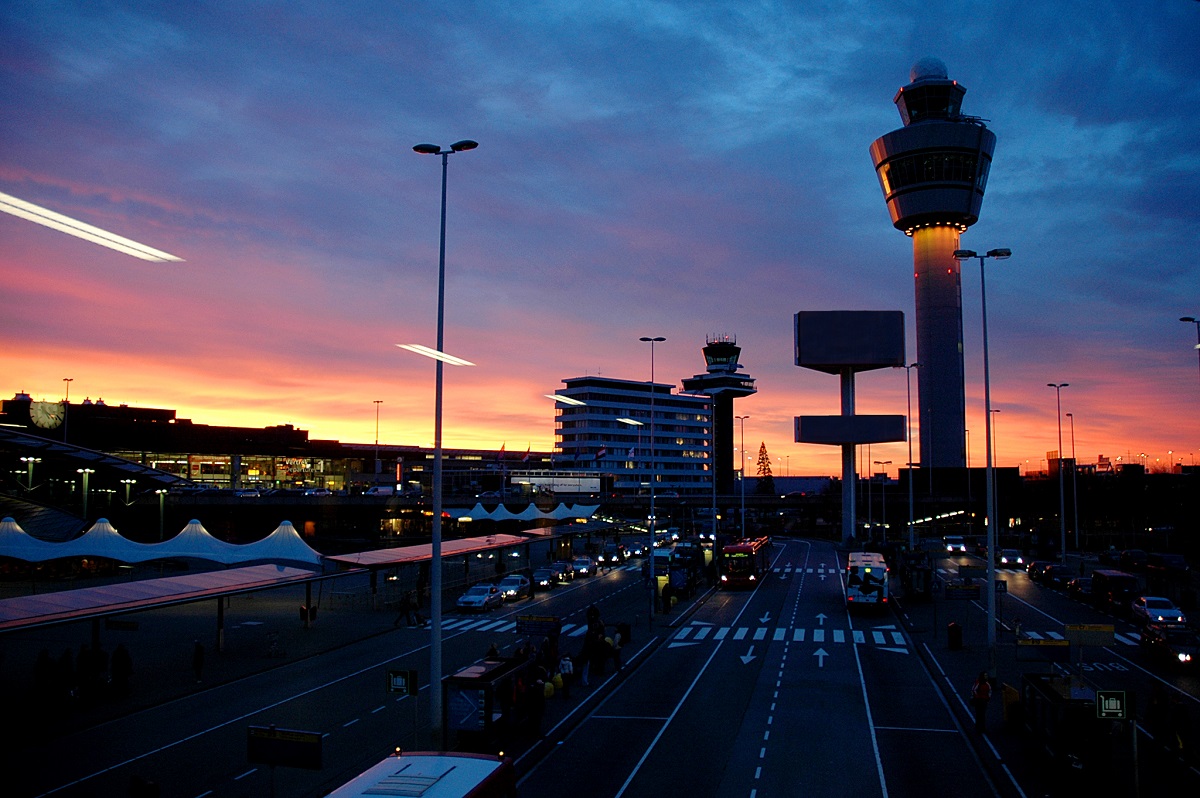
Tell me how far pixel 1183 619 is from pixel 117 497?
8594 cm

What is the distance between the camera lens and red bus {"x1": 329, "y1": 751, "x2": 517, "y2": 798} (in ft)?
36.7

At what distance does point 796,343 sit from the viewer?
82.9 m

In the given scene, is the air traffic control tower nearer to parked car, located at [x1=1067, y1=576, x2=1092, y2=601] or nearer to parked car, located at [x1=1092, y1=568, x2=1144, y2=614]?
parked car, located at [x1=1067, y1=576, x2=1092, y2=601]

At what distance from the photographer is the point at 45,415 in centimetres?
12069

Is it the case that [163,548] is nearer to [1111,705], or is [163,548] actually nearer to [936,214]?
[1111,705]

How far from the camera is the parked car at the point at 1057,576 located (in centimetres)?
5500

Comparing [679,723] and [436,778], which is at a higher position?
[436,778]

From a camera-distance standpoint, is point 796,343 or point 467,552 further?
point 796,343

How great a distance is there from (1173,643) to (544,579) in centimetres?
3568

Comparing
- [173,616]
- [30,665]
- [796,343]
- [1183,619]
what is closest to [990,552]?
[1183,619]

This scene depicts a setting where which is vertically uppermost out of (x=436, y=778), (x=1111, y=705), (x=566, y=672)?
(x=1111, y=705)

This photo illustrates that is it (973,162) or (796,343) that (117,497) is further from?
(973,162)

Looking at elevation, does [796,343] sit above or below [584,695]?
above

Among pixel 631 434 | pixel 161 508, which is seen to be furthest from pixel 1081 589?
pixel 631 434
